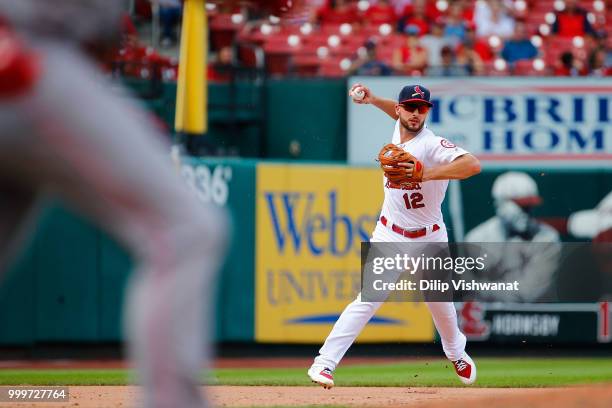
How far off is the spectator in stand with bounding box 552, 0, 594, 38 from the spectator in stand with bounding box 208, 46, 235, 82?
4529mm

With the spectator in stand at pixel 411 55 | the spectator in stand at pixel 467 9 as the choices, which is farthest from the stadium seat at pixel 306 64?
the spectator in stand at pixel 467 9

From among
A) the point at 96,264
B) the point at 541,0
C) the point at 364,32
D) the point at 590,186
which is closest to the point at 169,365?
the point at 96,264

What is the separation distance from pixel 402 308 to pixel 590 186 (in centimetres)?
229

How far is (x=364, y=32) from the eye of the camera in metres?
13.3

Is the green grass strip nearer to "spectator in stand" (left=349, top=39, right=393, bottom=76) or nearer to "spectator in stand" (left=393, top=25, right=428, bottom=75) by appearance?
"spectator in stand" (left=349, top=39, right=393, bottom=76)

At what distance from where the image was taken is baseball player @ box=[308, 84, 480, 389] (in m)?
6.48

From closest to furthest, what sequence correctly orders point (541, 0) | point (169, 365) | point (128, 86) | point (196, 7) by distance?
point (169, 365)
point (196, 7)
point (128, 86)
point (541, 0)

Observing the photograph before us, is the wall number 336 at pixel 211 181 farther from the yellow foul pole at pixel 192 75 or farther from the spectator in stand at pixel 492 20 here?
the spectator in stand at pixel 492 20

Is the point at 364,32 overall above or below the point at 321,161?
above

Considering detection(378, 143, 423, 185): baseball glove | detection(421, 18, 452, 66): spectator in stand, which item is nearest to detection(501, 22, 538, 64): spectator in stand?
detection(421, 18, 452, 66): spectator in stand

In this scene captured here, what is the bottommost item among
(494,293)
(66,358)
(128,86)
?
(66,358)

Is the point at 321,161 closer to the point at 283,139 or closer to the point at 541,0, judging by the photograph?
the point at 283,139

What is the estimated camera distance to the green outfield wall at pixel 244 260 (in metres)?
10.5

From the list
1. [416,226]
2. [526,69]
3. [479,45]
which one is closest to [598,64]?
[526,69]
